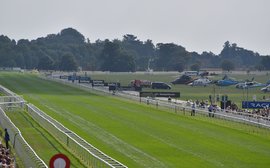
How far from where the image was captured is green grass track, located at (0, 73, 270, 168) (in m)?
28.4

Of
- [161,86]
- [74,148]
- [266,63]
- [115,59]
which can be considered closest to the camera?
[74,148]

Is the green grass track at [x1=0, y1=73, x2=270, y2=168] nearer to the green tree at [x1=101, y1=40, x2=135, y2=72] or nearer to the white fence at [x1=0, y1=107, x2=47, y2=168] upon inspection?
the white fence at [x1=0, y1=107, x2=47, y2=168]

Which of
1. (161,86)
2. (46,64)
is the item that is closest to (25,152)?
(161,86)

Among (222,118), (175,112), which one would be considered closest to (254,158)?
(222,118)

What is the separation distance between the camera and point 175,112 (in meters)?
51.6

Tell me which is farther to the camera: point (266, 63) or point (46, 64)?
point (46, 64)

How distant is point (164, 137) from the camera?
35.8 metres

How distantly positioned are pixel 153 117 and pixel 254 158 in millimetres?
18148

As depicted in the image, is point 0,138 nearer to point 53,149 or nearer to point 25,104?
point 53,149

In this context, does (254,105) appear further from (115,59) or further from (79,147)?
(115,59)

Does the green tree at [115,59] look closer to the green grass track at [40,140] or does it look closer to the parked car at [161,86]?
the parked car at [161,86]

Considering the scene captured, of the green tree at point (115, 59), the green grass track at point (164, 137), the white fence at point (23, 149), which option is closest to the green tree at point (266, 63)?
the green tree at point (115, 59)

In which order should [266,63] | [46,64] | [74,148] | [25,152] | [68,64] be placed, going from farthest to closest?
[46,64] → [68,64] → [266,63] → [74,148] → [25,152]

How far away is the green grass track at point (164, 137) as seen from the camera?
93.2 ft
